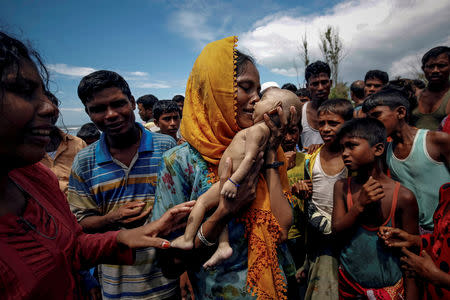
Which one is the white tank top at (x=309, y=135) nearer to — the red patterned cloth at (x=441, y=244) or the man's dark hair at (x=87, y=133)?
the red patterned cloth at (x=441, y=244)

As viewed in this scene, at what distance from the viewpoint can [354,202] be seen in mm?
2195

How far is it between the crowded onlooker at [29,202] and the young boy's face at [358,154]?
2.42 m

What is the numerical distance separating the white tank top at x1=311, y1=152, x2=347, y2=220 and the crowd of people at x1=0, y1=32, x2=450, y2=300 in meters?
0.02

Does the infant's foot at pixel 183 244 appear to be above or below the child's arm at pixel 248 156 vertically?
below

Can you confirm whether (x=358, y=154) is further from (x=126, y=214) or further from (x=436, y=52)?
(x=436, y=52)

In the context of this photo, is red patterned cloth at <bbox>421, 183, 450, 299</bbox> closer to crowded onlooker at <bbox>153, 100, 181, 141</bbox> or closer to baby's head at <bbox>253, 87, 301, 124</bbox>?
baby's head at <bbox>253, 87, 301, 124</bbox>

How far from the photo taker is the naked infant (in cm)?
144

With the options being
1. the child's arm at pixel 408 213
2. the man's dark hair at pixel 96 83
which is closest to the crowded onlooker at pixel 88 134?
the man's dark hair at pixel 96 83

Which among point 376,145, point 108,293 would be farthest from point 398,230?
point 108,293

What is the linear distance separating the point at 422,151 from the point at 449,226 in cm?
118

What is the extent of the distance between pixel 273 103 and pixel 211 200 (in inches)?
34.1

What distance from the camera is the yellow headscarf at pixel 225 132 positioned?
1.47m

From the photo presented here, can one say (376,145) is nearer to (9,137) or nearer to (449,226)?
(449,226)

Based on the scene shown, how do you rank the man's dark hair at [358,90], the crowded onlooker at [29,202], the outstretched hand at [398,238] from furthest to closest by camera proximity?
1. the man's dark hair at [358,90]
2. the outstretched hand at [398,238]
3. the crowded onlooker at [29,202]
